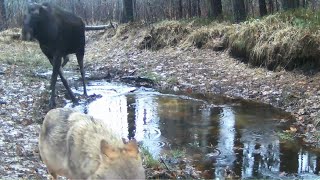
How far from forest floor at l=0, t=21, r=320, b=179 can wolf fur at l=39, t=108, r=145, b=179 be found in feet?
3.80

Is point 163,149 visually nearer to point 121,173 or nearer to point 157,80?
point 121,173

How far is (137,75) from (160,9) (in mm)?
7795

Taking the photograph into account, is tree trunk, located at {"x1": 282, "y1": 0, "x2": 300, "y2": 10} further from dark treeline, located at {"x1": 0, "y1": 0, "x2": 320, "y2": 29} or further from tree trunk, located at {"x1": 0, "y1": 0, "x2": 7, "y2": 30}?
tree trunk, located at {"x1": 0, "y1": 0, "x2": 7, "y2": 30}

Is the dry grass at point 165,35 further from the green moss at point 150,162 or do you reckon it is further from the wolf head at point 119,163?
the wolf head at point 119,163

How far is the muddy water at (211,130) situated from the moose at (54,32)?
44.1 inches

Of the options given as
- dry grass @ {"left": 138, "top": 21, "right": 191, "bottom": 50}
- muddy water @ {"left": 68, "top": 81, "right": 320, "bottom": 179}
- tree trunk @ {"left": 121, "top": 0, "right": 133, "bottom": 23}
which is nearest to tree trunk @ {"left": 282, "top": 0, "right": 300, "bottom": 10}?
dry grass @ {"left": 138, "top": 21, "right": 191, "bottom": 50}

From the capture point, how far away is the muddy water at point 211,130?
6625 mm

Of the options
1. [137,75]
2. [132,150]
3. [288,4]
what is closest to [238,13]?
[288,4]

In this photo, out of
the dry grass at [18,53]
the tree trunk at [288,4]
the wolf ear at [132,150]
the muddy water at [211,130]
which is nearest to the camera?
the wolf ear at [132,150]

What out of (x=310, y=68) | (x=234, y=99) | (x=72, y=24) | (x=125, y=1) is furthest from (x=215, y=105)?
(x=125, y=1)

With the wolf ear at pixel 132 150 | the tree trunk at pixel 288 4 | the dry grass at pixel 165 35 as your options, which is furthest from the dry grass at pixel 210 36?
the wolf ear at pixel 132 150

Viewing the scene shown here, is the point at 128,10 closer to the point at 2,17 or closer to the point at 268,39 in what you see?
the point at 2,17

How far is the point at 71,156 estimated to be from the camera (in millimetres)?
4262

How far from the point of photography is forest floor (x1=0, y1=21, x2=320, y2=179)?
283 inches
